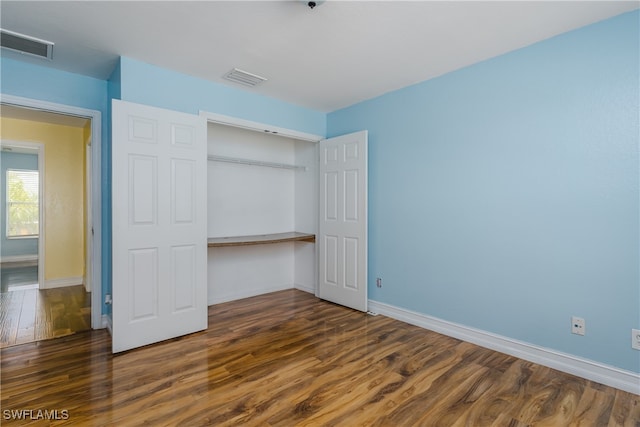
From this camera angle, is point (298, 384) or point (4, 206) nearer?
point (298, 384)

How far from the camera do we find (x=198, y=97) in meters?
3.15

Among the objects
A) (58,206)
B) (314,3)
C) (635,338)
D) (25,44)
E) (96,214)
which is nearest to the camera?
(314,3)

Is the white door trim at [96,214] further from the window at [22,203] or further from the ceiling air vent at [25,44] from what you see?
the window at [22,203]

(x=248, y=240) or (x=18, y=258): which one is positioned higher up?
(x=248, y=240)

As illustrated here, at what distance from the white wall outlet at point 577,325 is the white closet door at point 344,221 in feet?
6.30

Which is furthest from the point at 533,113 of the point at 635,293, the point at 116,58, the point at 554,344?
the point at 116,58

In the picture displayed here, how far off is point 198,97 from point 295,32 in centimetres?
136

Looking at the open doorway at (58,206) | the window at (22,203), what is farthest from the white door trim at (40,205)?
the window at (22,203)

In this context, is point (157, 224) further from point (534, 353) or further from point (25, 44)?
point (534, 353)

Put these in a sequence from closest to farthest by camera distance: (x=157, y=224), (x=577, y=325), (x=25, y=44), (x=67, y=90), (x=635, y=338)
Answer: (x=635, y=338) → (x=577, y=325) → (x=25, y=44) → (x=157, y=224) → (x=67, y=90)

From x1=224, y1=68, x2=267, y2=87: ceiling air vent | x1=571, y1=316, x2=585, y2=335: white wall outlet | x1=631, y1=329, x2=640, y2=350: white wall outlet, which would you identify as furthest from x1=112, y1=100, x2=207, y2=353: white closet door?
x1=631, y1=329, x2=640, y2=350: white wall outlet

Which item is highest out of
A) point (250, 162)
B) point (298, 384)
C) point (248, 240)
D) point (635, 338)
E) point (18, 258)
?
point (250, 162)

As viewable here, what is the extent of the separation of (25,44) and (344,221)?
3.35 metres

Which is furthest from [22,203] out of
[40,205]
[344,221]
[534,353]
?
[534,353]
